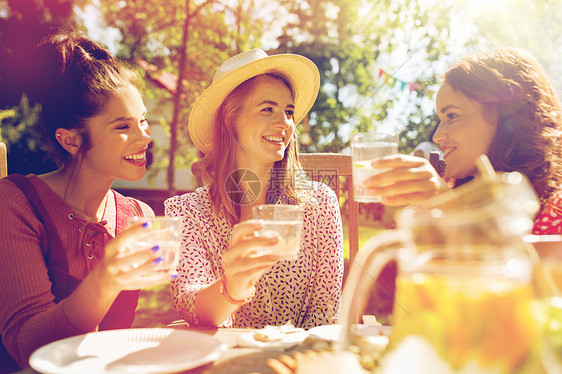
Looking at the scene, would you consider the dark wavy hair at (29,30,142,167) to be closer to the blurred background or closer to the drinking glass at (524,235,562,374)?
the drinking glass at (524,235,562,374)

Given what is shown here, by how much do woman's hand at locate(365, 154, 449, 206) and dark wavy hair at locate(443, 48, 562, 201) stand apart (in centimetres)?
120

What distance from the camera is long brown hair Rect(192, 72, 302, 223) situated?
9.39ft

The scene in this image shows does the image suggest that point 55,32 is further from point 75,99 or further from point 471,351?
point 471,351

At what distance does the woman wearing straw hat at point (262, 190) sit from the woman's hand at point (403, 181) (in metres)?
1.24

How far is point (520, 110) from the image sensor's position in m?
2.45

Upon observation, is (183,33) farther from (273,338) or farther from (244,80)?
(273,338)

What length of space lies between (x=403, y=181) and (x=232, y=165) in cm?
180

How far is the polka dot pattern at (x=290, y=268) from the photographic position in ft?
8.61

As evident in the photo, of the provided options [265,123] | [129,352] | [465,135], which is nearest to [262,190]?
[265,123]

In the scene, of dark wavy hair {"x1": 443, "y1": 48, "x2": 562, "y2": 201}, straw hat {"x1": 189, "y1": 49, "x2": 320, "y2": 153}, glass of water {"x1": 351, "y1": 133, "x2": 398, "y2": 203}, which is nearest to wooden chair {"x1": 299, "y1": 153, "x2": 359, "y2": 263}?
straw hat {"x1": 189, "y1": 49, "x2": 320, "y2": 153}

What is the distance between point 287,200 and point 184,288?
1012 millimetres

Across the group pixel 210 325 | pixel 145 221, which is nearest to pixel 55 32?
pixel 145 221

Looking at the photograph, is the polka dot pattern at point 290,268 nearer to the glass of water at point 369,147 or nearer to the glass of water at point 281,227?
the glass of water at point 281,227

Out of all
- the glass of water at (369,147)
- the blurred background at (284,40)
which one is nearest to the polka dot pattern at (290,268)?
the glass of water at (369,147)
